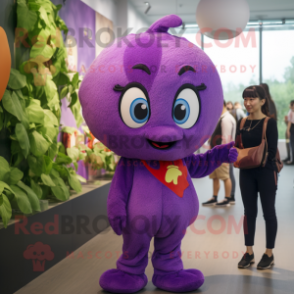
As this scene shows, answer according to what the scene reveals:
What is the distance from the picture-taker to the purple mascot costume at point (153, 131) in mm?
2072

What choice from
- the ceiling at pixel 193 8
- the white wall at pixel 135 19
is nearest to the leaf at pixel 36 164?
the white wall at pixel 135 19

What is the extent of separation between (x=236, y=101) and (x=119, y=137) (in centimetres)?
713

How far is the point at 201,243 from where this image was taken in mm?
3402

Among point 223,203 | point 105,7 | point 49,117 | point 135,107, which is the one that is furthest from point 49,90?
point 105,7

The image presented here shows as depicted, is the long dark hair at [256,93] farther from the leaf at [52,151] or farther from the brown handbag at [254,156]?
the leaf at [52,151]

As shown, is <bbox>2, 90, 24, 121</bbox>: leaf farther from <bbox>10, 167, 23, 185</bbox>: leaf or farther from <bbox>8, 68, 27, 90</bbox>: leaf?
<bbox>10, 167, 23, 185</bbox>: leaf

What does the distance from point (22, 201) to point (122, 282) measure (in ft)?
2.46

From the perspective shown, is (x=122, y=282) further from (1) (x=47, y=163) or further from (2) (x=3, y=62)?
(2) (x=3, y=62)

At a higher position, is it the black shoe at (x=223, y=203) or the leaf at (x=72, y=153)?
the leaf at (x=72, y=153)

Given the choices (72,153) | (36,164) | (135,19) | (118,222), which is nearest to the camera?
(118,222)

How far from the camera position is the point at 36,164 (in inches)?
105

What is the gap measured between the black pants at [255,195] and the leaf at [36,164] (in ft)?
4.50

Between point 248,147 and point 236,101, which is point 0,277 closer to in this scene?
point 248,147

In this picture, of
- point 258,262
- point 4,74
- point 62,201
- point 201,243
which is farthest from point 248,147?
point 4,74
